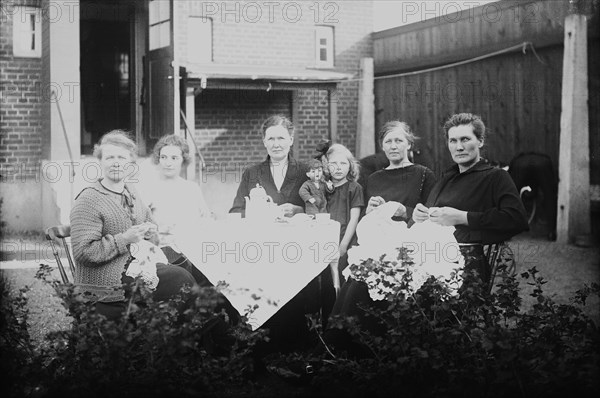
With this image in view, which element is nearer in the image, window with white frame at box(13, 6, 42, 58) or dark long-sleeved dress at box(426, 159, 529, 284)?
dark long-sleeved dress at box(426, 159, 529, 284)

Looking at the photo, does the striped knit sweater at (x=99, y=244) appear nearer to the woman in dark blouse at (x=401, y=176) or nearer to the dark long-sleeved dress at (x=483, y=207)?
the woman in dark blouse at (x=401, y=176)

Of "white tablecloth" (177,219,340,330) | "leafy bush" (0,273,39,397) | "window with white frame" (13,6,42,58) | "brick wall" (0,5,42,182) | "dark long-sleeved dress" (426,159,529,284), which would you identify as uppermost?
"window with white frame" (13,6,42,58)

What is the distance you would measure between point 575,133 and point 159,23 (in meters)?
5.55

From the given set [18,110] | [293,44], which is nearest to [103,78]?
Answer: [18,110]

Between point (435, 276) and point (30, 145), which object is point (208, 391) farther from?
point (30, 145)

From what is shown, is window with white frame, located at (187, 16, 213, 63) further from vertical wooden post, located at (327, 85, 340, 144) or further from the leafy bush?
the leafy bush

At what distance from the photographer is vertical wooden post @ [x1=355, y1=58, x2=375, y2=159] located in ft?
40.6

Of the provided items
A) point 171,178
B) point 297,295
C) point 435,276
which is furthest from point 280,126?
point 435,276

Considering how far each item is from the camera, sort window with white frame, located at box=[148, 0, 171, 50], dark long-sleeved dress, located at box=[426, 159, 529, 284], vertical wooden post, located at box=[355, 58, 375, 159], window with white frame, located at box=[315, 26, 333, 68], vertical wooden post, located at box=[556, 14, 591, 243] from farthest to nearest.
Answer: window with white frame, located at box=[315, 26, 333, 68]
vertical wooden post, located at box=[355, 58, 375, 159]
window with white frame, located at box=[148, 0, 171, 50]
vertical wooden post, located at box=[556, 14, 591, 243]
dark long-sleeved dress, located at box=[426, 159, 529, 284]

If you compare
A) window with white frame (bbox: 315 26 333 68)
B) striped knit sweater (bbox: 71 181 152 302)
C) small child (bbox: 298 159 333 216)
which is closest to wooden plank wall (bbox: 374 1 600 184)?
window with white frame (bbox: 315 26 333 68)

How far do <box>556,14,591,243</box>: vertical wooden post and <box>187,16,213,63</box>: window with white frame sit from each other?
18.8 feet

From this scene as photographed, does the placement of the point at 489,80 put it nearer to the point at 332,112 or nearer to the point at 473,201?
the point at 332,112

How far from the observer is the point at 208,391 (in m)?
3.03

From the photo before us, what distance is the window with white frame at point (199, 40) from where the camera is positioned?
1195 cm
